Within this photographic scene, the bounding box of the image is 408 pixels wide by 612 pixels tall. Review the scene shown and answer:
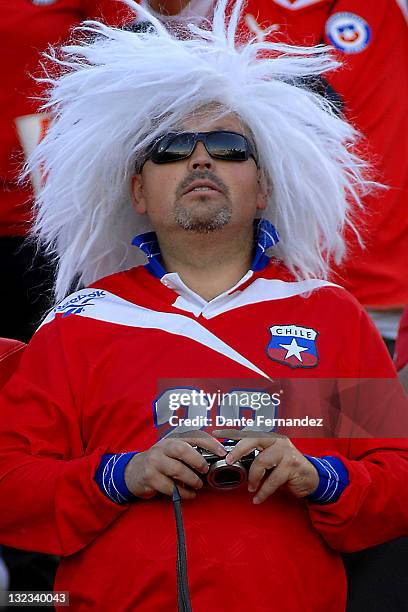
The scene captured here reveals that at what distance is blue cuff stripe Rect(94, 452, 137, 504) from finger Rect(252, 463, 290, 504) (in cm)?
33

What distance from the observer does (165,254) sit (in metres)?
3.62

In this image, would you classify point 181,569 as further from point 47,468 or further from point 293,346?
point 293,346

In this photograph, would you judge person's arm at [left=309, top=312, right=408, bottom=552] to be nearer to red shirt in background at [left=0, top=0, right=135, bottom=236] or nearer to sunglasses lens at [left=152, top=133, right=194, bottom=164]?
sunglasses lens at [left=152, top=133, right=194, bottom=164]

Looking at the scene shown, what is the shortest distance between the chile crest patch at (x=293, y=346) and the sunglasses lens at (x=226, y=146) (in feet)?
1.74

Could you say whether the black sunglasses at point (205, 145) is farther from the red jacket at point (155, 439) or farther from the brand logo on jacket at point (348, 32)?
the brand logo on jacket at point (348, 32)

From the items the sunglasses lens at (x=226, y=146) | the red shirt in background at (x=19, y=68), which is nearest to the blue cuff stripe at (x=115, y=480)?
the sunglasses lens at (x=226, y=146)

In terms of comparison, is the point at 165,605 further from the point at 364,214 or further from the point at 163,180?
the point at 364,214

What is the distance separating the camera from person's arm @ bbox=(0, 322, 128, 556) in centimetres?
301

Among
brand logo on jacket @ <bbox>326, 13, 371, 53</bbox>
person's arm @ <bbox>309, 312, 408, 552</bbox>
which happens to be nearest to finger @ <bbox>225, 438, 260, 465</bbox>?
person's arm @ <bbox>309, 312, 408, 552</bbox>

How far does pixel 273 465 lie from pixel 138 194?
3.90ft

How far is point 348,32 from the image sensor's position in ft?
14.0

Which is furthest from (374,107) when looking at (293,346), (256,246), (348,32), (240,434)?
(240,434)

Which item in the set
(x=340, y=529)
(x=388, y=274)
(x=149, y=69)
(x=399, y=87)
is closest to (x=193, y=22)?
(x=149, y=69)

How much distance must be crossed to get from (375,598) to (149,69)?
1.64 m
